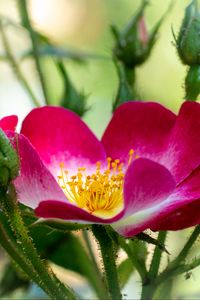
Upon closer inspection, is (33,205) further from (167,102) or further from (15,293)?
(167,102)

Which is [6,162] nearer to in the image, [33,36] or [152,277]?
[152,277]

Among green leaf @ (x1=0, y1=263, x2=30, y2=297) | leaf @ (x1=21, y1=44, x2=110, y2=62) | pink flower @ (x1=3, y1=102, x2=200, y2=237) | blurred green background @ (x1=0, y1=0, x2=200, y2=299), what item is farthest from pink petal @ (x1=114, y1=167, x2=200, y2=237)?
leaf @ (x1=21, y1=44, x2=110, y2=62)

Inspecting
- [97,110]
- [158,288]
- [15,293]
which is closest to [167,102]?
[97,110]

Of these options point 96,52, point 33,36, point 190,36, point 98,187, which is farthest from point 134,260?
point 96,52

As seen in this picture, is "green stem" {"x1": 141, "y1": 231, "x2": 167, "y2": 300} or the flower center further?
the flower center

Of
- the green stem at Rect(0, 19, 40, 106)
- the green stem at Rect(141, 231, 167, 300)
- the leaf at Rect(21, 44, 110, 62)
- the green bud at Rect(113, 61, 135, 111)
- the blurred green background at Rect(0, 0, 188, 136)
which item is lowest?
the blurred green background at Rect(0, 0, 188, 136)

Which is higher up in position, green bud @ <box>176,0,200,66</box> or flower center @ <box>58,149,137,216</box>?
green bud @ <box>176,0,200,66</box>

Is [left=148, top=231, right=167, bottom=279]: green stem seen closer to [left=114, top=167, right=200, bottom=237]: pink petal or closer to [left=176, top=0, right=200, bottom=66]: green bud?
[left=114, top=167, right=200, bottom=237]: pink petal
